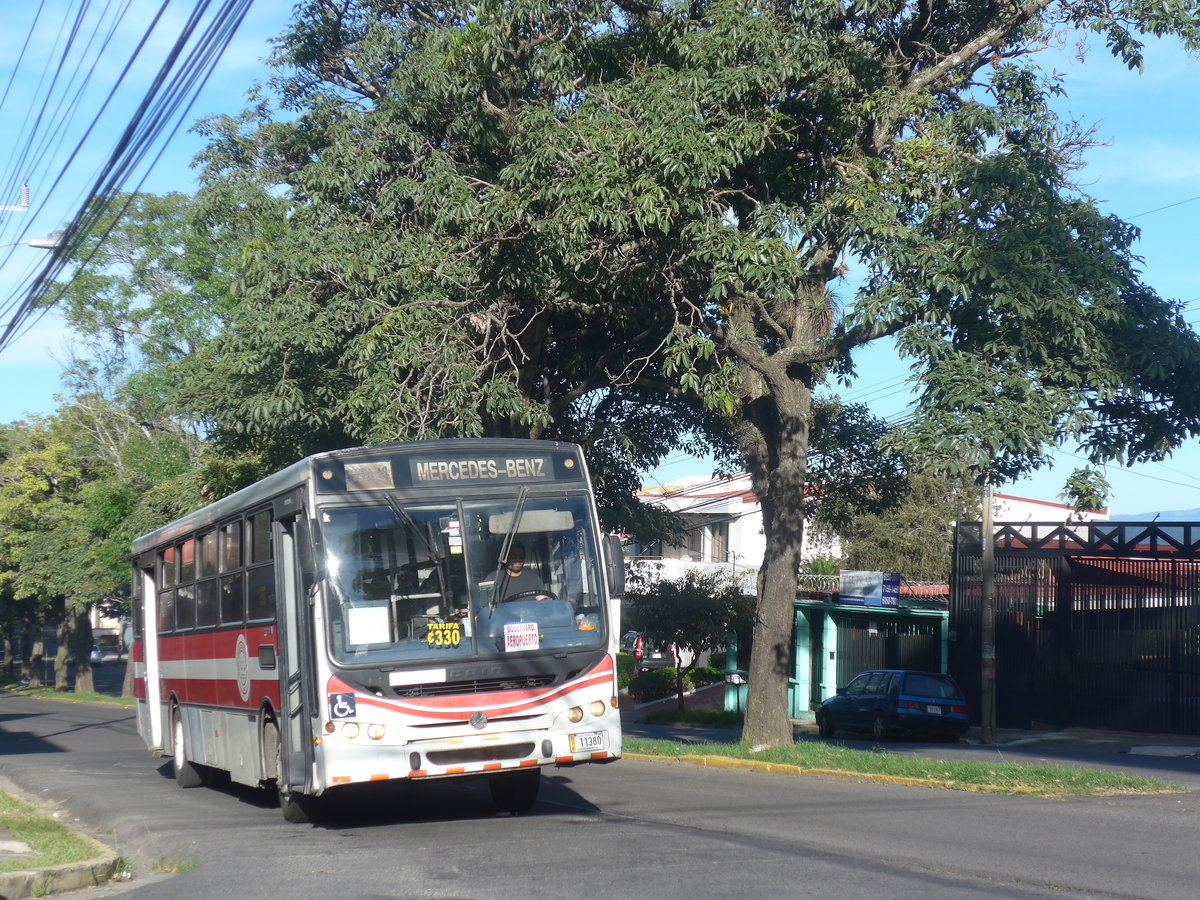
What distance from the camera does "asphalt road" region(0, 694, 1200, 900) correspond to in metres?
7.68

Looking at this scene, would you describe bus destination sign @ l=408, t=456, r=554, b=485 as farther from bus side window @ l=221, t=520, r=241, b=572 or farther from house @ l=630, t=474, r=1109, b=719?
house @ l=630, t=474, r=1109, b=719

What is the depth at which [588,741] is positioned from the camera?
10.1 m

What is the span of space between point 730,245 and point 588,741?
6.51m

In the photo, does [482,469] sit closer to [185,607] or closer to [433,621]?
[433,621]

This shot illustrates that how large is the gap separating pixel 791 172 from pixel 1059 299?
4.66 meters

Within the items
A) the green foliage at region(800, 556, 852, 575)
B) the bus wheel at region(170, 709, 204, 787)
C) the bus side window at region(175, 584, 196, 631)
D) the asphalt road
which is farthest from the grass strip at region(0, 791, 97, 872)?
the green foliage at region(800, 556, 852, 575)

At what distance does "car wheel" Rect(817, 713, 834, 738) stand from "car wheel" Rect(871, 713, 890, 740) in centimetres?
171

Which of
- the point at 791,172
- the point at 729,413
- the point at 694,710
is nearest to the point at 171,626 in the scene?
the point at 729,413

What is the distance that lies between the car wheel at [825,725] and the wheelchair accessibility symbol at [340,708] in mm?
18192

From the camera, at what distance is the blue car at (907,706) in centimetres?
2384

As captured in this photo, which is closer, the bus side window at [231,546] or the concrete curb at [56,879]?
the concrete curb at [56,879]

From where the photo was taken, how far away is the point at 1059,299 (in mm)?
13320

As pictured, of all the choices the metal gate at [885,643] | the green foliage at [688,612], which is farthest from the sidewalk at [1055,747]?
the metal gate at [885,643]

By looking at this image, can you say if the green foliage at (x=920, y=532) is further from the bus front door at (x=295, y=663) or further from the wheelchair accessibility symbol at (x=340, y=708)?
the wheelchair accessibility symbol at (x=340, y=708)
